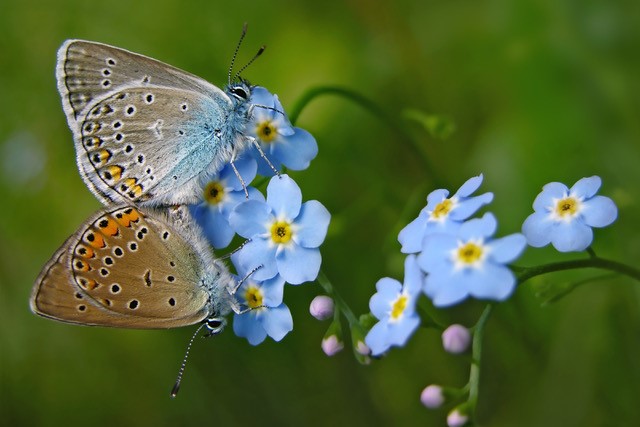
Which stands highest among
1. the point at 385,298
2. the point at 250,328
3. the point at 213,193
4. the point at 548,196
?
the point at 548,196

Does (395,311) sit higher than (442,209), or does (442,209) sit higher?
(442,209)

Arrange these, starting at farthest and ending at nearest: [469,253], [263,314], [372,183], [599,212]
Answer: [372,183] → [263,314] → [599,212] → [469,253]

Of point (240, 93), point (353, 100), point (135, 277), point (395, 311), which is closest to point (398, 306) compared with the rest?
point (395, 311)

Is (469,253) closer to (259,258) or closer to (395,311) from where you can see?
(395,311)

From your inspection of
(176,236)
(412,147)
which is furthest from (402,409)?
(176,236)

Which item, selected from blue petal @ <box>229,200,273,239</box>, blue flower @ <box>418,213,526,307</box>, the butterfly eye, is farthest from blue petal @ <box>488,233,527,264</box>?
the butterfly eye

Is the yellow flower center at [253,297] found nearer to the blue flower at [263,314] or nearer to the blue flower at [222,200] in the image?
the blue flower at [263,314]

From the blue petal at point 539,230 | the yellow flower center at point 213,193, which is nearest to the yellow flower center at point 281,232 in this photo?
the yellow flower center at point 213,193
